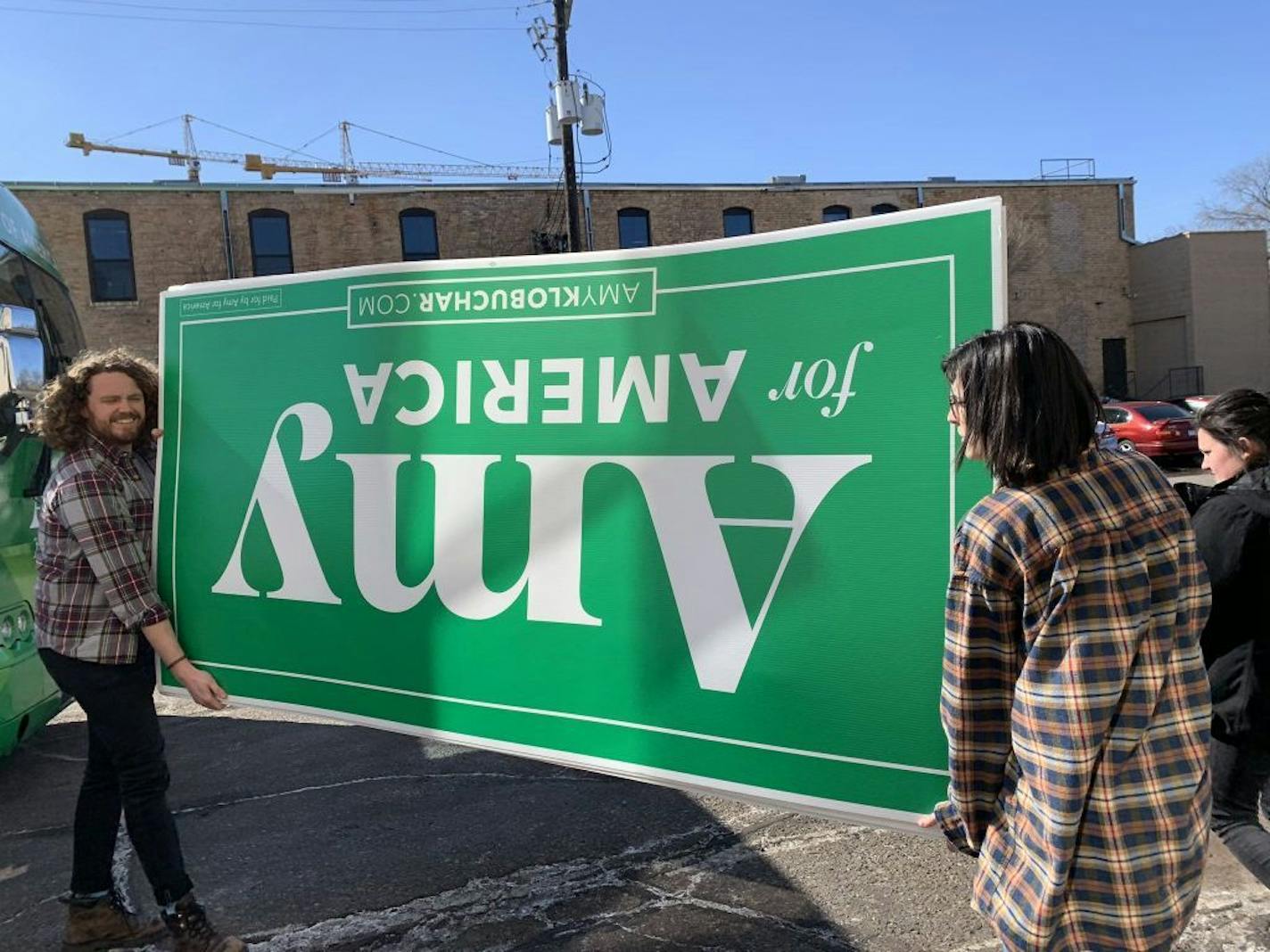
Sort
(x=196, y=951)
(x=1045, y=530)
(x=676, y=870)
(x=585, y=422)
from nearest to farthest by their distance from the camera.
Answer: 1. (x=1045, y=530)
2. (x=585, y=422)
3. (x=196, y=951)
4. (x=676, y=870)

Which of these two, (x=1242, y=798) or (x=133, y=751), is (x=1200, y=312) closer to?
(x=1242, y=798)

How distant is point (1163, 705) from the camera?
5.55ft

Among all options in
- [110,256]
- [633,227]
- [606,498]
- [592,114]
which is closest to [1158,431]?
[592,114]

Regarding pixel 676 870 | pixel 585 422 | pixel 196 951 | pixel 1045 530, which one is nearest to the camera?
pixel 1045 530

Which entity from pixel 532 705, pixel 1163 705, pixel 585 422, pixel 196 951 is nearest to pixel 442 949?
pixel 196 951

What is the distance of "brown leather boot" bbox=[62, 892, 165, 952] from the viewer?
3.24m

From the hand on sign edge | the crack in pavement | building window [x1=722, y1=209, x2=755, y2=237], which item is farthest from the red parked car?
the hand on sign edge

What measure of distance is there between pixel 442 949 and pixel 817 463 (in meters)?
2.17

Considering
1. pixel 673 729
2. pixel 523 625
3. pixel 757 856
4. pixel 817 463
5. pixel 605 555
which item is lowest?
pixel 757 856

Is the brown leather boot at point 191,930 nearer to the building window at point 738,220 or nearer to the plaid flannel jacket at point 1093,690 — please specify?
the plaid flannel jacket at point 1093,690

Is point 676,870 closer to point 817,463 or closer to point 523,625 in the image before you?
point 523,625

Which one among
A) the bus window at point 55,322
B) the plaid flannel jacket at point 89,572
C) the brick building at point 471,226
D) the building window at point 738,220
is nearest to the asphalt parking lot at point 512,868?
the plaid flannel jacket at point 89,572

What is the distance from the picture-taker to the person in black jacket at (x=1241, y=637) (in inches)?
110

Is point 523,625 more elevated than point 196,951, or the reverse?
point 523,625
